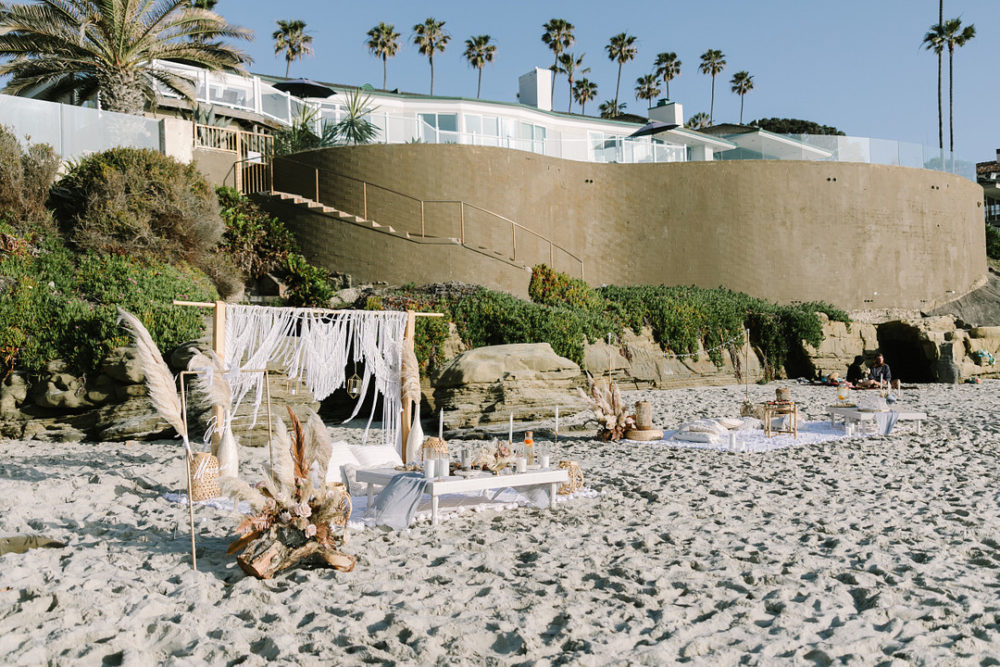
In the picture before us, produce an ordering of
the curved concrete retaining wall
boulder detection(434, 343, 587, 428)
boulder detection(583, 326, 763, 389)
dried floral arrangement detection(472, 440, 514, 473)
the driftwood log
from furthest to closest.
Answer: the curved concrete retaining wall → boulder detection(583, 326, 763, 389) → boulder detection(434, 343, 587, 428) → dried floral arrangement detection(472, 440, 514, 473) → the driftwood log

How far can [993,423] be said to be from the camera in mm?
12805

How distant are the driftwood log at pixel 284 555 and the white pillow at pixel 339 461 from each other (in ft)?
8.28

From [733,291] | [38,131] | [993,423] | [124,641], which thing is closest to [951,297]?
[733,291]

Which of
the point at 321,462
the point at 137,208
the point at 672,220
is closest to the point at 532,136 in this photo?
the point at 672,220

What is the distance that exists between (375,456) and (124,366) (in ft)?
18.1

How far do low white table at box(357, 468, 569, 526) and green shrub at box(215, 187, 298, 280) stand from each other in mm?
11552

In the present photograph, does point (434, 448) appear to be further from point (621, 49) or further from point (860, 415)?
point (621, 49)

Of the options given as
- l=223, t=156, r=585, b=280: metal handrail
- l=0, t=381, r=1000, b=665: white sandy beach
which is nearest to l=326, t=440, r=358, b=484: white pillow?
l=0, t=381, r=1000, b=665: white sandy beach

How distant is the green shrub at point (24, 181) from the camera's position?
49.8ft

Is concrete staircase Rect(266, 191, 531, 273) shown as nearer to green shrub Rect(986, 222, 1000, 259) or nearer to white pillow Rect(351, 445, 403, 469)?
white pillow Rect(351, 445, 403, 469)

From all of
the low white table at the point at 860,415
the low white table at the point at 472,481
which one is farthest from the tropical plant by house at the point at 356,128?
the low white table at the point at 472,481

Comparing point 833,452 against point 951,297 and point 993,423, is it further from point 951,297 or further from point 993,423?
point 951,297

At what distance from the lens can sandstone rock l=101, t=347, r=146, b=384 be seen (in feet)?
40.1

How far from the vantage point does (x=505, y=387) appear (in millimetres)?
12625
